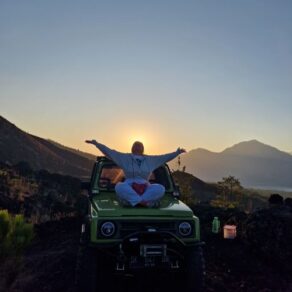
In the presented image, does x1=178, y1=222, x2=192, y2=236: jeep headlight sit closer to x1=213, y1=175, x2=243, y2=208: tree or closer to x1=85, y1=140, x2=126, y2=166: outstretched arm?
x1=85, y1=140, x2=126, y2=166: outstretched arm

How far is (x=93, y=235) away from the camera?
21.6ft

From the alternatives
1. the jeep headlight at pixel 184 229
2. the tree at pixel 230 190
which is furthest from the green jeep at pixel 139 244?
the tree at pixel 230 190

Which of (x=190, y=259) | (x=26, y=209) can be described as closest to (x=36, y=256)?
(x=190, y=259)

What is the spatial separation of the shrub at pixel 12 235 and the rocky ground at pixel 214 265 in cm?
28

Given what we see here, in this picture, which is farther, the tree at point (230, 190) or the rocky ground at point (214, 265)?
the tree at point (230, 190)

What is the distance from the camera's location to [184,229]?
693 cm

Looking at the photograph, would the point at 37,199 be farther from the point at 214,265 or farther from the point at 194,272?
the point at 194,272

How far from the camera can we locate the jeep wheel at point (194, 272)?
22.2 feet

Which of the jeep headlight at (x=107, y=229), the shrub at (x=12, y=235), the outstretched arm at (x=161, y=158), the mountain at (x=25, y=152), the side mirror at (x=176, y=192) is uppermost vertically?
the mountain at (x=25, y=152)

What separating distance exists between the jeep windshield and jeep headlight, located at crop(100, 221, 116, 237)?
1.79 metres

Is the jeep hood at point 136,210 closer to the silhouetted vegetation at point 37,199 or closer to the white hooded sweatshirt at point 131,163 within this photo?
the white hooded sweatshirt at point 131,163

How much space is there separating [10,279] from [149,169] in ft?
10.8

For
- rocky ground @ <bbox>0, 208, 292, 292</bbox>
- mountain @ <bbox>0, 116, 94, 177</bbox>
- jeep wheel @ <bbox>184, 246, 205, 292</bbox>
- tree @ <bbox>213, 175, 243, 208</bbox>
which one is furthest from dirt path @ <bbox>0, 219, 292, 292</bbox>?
mountain @ <bbox>0, 116, 94, 177</bbox>

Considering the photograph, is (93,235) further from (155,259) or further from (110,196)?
(110,196)
